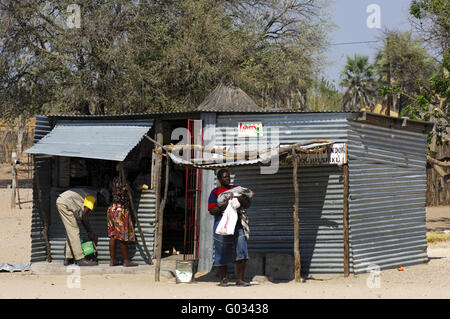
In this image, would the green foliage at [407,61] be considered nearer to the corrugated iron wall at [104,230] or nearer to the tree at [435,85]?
the tree at [435,85]

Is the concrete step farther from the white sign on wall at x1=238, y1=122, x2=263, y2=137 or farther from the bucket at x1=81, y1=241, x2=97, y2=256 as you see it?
the white sign on wall at x1=238, y1=122, x2=263, y2=137

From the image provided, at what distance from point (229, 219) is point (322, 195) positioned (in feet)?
6.31

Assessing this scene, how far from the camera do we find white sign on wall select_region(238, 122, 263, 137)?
35.6ft

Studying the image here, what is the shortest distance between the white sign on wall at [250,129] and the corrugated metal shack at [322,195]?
0.05m

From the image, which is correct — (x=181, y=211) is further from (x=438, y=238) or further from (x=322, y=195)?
(x=438, y=238)

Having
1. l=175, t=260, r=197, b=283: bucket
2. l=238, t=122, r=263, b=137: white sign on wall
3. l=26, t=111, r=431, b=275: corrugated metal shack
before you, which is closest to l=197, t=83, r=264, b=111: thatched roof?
l=26, t=111, r=431, b=275: corrugated metal shack

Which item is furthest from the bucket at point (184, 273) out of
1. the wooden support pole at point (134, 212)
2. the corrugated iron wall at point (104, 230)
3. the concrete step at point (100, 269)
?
the corrugated iron wall at point (104, 230)

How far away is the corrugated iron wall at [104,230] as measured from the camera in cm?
1135

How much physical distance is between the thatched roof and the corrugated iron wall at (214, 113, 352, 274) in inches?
129

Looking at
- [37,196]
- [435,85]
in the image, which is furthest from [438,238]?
[37,196]

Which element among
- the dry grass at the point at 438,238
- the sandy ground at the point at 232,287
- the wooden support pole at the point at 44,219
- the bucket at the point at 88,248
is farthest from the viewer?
the dry grass at the point at 438,238

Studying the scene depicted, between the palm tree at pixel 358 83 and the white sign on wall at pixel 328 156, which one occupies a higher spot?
the palm tree at pixel 358 83

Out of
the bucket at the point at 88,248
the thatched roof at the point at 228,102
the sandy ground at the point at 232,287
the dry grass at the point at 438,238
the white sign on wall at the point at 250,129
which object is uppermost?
the thatched roof at the point at 228,102
